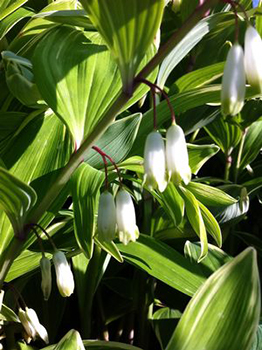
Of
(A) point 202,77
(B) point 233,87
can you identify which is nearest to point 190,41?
(A) point 202,77

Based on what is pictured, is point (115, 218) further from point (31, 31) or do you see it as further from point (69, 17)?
point (31, 31)

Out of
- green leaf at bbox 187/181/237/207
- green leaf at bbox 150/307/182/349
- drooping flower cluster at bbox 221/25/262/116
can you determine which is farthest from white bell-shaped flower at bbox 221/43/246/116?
green leaf at bbox 150/307/182/349

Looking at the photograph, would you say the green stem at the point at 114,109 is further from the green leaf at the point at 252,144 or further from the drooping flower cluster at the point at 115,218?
the green leaf at the point at 252,144

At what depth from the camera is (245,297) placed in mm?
810

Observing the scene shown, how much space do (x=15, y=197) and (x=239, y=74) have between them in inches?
14.4

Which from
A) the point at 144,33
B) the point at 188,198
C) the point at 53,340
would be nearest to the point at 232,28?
A: the point at 188,198

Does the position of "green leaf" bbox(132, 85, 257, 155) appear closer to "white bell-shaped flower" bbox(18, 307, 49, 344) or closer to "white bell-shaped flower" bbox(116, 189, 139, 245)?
"white bell-shaped flower" bbox(116, 189, 139, 245)

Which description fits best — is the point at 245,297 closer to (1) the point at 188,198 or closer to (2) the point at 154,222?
(1) the point at 188,198

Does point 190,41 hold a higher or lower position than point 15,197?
higher

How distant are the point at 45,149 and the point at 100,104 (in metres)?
0.19

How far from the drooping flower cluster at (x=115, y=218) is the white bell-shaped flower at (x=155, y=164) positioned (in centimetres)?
9

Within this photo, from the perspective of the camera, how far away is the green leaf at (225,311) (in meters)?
0.81

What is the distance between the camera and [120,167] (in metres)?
1.06

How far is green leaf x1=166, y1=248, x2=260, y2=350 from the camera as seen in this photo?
0.81 meters
